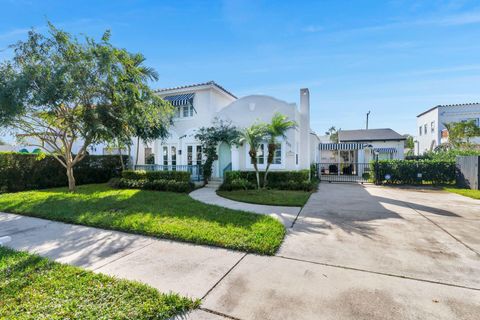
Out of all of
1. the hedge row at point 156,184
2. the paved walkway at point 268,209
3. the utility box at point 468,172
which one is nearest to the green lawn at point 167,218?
the paved walkway at point 268,209

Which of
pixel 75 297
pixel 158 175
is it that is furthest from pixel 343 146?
pixel 75 297

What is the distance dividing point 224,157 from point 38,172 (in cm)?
1250

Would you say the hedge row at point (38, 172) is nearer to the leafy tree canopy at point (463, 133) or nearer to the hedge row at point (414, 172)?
the hedge row at point (414, 172)

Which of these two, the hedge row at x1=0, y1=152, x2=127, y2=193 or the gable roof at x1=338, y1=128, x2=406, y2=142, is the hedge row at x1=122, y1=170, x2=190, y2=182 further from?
the gable roof at x1=338, y1=128, x2=406, y2=142

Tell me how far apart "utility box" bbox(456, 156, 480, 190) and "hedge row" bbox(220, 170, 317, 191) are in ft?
32.1

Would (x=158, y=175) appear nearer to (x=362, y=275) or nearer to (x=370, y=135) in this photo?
(x=362, y=275)

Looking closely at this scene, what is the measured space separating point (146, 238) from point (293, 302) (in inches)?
165

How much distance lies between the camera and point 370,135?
100ft

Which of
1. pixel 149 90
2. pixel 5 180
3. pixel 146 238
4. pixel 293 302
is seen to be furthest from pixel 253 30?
pixel 5 180

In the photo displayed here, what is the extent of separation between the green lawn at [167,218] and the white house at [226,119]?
285 inches

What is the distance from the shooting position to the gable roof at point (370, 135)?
28531 mm

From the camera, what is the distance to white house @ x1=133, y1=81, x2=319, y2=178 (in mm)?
15883

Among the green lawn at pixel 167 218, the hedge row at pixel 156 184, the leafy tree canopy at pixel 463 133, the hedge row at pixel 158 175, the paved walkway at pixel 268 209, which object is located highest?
the leafy tree canopy at pixel 463 133

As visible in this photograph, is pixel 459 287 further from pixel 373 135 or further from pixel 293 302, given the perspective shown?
pixel 373 135
